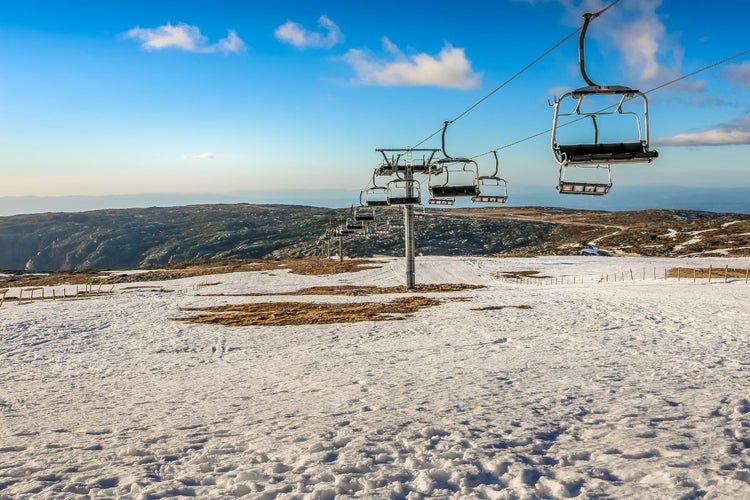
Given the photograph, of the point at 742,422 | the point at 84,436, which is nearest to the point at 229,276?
the point at 84,436

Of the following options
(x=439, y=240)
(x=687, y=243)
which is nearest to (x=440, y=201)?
(x=687, y=243)

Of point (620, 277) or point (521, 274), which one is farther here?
point (521, 274)

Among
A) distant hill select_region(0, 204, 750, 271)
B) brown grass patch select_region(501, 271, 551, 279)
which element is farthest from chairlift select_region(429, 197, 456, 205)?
brown grass patch select_region(501, 271, 551, 279)

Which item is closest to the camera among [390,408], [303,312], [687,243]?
[390,408]

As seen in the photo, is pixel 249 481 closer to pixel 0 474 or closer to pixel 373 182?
pixel 0 474

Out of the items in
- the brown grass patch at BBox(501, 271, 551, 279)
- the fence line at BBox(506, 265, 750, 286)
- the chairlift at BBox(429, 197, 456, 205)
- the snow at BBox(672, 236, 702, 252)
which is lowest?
the brown grass patch at BBox(501, 271, 551, 279)

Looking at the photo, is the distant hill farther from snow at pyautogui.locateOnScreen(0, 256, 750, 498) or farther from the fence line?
snow at pyautogui.locateOnScreen(0, 256, 750, 498)

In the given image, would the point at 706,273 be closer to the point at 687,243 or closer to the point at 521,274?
the point at 521,274

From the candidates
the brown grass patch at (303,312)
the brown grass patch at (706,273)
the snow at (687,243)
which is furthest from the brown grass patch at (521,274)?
the snow at (687,243)
